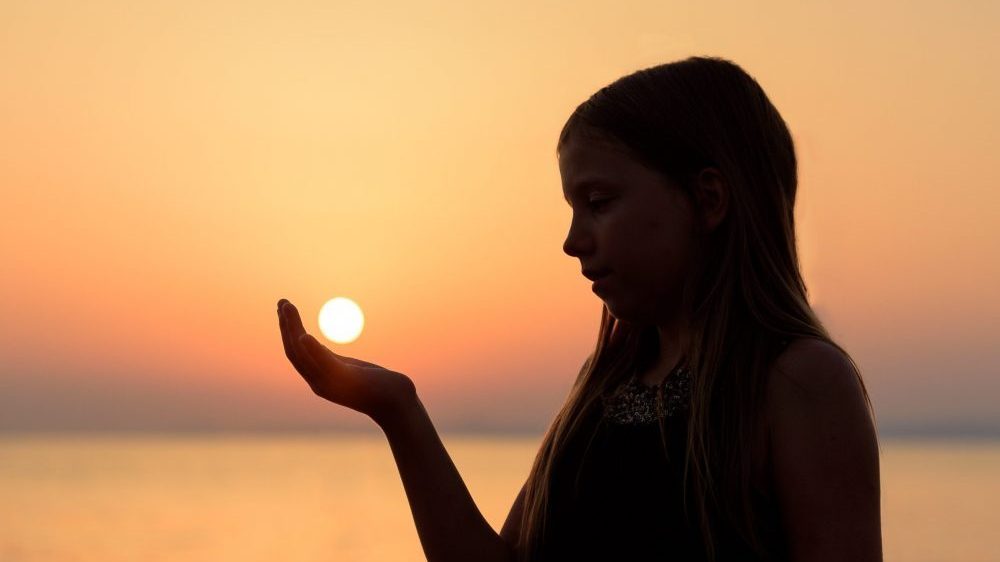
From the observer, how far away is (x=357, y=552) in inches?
1052

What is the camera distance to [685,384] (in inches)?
108

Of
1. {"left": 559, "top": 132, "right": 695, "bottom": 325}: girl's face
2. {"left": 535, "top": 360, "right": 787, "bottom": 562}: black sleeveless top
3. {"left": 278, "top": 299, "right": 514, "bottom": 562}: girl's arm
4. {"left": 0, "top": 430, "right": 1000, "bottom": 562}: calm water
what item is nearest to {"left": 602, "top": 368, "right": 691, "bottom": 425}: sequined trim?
{"left": 535, "top": 360, "right": 787, "bottom": 562}: black sleeveless top

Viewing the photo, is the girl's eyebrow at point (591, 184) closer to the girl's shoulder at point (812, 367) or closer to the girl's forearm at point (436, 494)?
the girl's shoulder at point (812, 367)

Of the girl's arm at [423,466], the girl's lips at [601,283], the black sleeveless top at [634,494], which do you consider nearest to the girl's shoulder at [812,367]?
the black sleeveless top at [634,494]

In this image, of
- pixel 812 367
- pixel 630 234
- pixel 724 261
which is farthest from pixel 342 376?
pixel 812 367

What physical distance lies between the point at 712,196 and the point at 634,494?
0.65m

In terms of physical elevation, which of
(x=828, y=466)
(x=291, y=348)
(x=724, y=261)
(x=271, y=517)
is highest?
(x=724, y=261)

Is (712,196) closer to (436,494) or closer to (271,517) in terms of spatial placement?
(436,494)

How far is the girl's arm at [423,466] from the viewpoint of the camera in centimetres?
287

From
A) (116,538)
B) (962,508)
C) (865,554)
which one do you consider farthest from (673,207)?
(962,508)

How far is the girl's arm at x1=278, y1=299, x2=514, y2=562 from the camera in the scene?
2869 millimetres

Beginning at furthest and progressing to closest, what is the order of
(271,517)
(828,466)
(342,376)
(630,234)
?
(271,517)
(342,376)
(630,234)
(828,466)

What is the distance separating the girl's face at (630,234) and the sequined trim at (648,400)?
0.18 m

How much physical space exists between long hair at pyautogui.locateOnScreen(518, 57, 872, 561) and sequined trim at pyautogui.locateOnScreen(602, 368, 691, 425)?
9 centimetres
